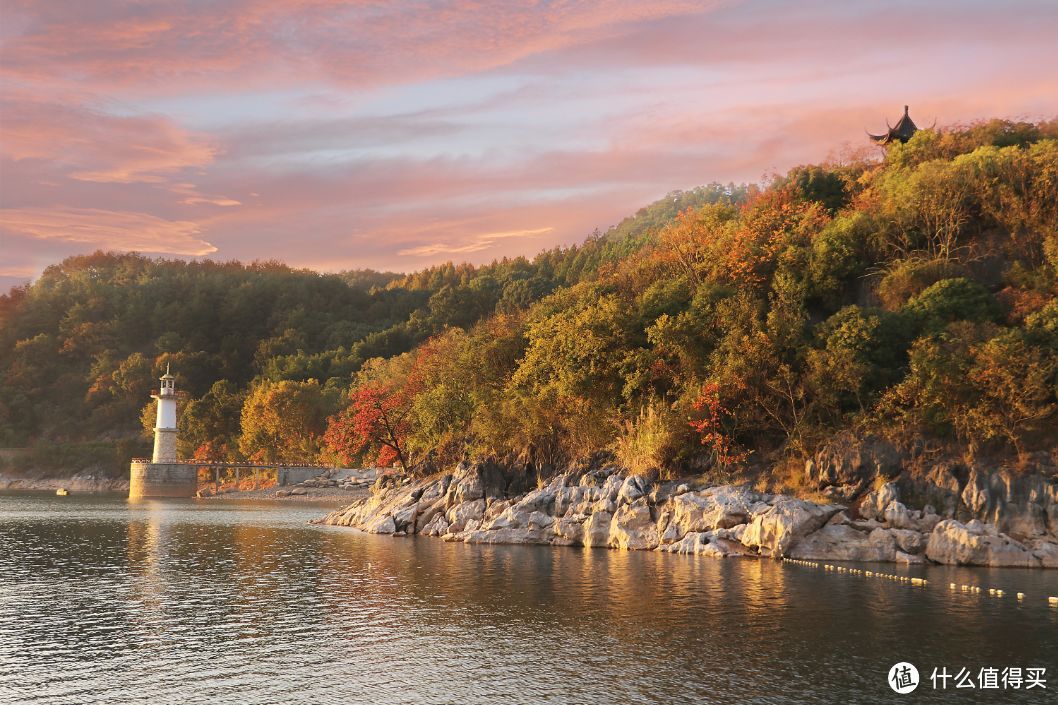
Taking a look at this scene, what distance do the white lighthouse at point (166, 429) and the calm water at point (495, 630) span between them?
88.7 meters

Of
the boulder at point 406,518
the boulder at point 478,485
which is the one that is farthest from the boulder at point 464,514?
the boulder at point 406,518

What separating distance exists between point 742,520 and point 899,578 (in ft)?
33.1

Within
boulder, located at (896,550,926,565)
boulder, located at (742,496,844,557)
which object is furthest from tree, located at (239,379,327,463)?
boulder, located at (896,550,926,565)

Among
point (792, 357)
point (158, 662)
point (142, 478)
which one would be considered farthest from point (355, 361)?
point (158, 662)

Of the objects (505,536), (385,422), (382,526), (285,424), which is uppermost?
(285,424)

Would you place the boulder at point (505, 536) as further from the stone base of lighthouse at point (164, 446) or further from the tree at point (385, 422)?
the stone base of lighthouse at point (164, 446)

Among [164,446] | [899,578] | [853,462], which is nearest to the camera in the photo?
[899,578]

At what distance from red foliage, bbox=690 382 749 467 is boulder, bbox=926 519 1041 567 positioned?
40.8ft

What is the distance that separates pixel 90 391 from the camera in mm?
181000

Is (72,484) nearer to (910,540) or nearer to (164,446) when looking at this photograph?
(164,446)

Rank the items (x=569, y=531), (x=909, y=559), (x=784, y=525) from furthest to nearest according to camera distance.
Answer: (x=569, y=531) → (x=784, y=525) → (x=909, y=559)

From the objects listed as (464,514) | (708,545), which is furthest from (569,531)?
(464,514)

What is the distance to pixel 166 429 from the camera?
134000 mm

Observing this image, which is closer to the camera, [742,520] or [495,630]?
[495,630]
